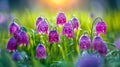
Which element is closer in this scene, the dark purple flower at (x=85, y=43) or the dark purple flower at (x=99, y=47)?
the dark purple flower at (x=99, y=47)

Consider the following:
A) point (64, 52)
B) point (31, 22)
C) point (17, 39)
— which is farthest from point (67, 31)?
point (31, 22)

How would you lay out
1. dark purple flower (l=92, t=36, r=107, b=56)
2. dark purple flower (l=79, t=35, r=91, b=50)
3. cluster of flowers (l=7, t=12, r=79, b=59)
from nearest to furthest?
dark purple flower (l=92, t=36, r=107, b=56)
dark purple flower (l=79, t=35, r=91, b=50)
cluster of flowers (l=7, t=12, r=79, b=59)

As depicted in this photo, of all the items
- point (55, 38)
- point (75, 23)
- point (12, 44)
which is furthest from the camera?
point (75, 23)

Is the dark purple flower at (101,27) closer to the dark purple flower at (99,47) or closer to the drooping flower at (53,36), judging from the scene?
the drooping flower at (53,36)

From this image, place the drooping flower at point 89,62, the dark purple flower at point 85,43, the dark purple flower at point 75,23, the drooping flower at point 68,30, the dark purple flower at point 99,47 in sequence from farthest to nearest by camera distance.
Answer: the dark purple flower at point 75,23, the drooping flower at point 68,30, the dark purple flower at point 85,43, the dark purple flower at point 99,47, the drooping flower at point 89,62

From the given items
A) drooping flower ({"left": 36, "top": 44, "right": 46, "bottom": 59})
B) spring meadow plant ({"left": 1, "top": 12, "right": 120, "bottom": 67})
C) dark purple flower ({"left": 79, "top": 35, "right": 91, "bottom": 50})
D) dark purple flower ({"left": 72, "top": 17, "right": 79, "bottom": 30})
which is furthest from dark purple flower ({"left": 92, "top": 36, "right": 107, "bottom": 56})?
dark purple flower ({"left": 72, "top": 17, "right": 79, "bottom": 30})

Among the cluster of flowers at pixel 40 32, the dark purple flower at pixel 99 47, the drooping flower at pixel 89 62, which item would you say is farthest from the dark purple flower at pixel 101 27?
the drooping flower at pixel 89 62

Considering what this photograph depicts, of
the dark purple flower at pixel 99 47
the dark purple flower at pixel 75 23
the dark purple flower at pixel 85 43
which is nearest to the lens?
the dark purple flower at pixel 99 47

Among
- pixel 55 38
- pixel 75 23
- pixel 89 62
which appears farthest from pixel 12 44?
pixel 89 62

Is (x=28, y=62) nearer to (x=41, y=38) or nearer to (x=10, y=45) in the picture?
(x=10, y=45)

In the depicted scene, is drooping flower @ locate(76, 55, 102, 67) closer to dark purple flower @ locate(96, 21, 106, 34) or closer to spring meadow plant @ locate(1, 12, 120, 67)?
spring meadow plant @ locate(1, 12, 120, 67)

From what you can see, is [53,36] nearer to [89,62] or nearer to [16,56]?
[16,56]
